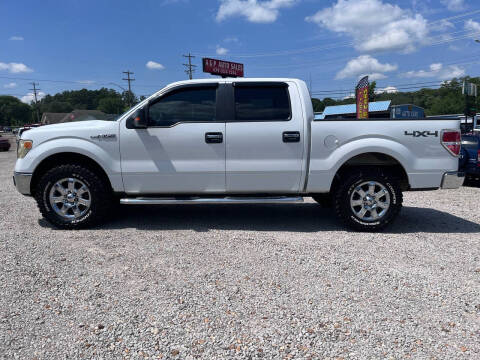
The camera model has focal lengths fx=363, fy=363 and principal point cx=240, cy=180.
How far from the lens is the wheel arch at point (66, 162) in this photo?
4.97 metres

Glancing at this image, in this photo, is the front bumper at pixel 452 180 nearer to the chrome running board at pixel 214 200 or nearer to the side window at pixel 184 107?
the chrome running board at pixel 214 200

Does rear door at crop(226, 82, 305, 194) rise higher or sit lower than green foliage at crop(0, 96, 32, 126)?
lower

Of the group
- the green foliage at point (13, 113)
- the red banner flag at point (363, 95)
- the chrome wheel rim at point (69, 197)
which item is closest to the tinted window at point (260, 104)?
the chrome wheel rim at point (69, 197)

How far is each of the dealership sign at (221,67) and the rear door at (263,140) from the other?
28.1 meters

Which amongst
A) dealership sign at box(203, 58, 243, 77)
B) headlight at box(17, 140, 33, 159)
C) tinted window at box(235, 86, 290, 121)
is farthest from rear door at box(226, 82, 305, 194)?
dealership sign at box(203, 58, 243, 77)

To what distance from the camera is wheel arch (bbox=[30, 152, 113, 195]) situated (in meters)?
4.97

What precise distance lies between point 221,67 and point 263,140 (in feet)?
98.6

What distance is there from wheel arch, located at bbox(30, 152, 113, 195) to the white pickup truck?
0.03 meters

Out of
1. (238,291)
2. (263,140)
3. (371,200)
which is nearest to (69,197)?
(263,140)

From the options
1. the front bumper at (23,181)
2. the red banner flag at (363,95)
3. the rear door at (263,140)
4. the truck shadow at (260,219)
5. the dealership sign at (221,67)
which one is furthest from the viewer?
the dealership sign at (221,67)

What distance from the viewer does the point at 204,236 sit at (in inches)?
185

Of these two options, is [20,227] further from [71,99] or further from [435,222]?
[71,99]

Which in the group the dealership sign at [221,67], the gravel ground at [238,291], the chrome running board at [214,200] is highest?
the dealership sign at [221,67]

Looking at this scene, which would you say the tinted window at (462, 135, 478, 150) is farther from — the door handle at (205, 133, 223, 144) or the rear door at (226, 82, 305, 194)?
the door handle at (205, 133, 223, 144)
